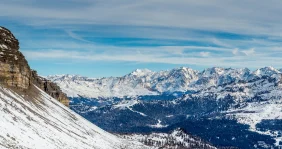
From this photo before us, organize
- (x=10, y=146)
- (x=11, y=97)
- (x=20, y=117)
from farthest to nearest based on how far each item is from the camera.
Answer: (x=11, y=97) < (x=20, y=117) < (x=10, y=146)

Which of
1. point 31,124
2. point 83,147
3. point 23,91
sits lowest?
point 83,147

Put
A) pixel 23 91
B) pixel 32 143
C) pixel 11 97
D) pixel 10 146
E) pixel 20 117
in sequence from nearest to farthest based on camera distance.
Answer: pixel 10 146 < pixel 32 143 < pixel 20 117 < pixel 11 97 < pixel 23 91

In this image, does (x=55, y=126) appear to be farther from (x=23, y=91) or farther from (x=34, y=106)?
(x=23, y=91)

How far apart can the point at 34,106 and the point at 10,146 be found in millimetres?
89101

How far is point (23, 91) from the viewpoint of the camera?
196m

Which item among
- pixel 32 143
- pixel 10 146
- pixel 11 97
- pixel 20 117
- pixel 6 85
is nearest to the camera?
pixel 10 146

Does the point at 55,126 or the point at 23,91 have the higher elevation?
the point at 23,91

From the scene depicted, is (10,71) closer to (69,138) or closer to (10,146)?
(69,138)

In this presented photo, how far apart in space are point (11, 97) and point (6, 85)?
63.0 ft

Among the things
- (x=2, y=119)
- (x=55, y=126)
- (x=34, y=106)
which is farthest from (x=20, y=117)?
(x=34, y=106)

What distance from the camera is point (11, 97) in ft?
545

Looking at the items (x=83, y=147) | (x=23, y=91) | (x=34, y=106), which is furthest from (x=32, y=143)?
(x=23, y=91)

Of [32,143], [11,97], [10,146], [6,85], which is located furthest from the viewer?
[6,85]

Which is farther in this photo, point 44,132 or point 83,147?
point 83,147
